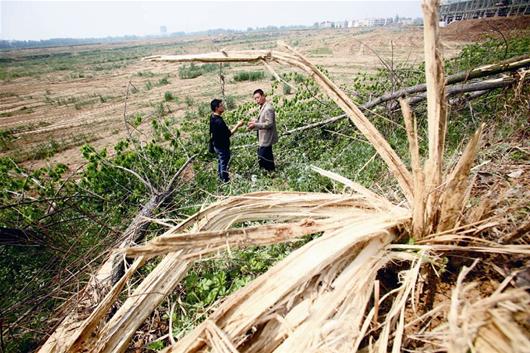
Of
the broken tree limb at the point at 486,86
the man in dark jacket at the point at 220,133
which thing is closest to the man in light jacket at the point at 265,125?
the man in dark jacket at the point at 220,133

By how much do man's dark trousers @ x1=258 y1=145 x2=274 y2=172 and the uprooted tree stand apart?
3.48 m

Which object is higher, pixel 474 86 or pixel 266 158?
pixel 474 86

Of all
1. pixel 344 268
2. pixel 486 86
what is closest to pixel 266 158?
pixel 486 86

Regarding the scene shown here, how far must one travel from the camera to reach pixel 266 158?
5207 mm

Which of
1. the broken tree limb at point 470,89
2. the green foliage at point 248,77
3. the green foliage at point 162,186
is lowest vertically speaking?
the green foliage at point 162,186

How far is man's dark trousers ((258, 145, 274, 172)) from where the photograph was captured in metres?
5.14

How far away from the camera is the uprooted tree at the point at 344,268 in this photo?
46.1 inches

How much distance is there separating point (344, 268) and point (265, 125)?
3.75 m

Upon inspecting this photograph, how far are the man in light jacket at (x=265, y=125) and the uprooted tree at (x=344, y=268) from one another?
3.29 m

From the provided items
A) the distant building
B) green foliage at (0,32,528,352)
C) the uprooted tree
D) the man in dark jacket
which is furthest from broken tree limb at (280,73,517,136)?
the distant building

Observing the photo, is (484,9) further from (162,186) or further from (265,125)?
(162,186)

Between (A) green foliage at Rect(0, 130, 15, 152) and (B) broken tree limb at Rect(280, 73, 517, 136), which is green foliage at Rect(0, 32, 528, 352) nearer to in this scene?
(B) broken tree limb at Rect(280, 73, 517, 136)

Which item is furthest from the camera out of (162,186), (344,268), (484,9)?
(484,9)

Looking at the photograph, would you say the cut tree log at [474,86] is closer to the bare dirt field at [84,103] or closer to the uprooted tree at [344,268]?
the bare dirt field at [84,103]
